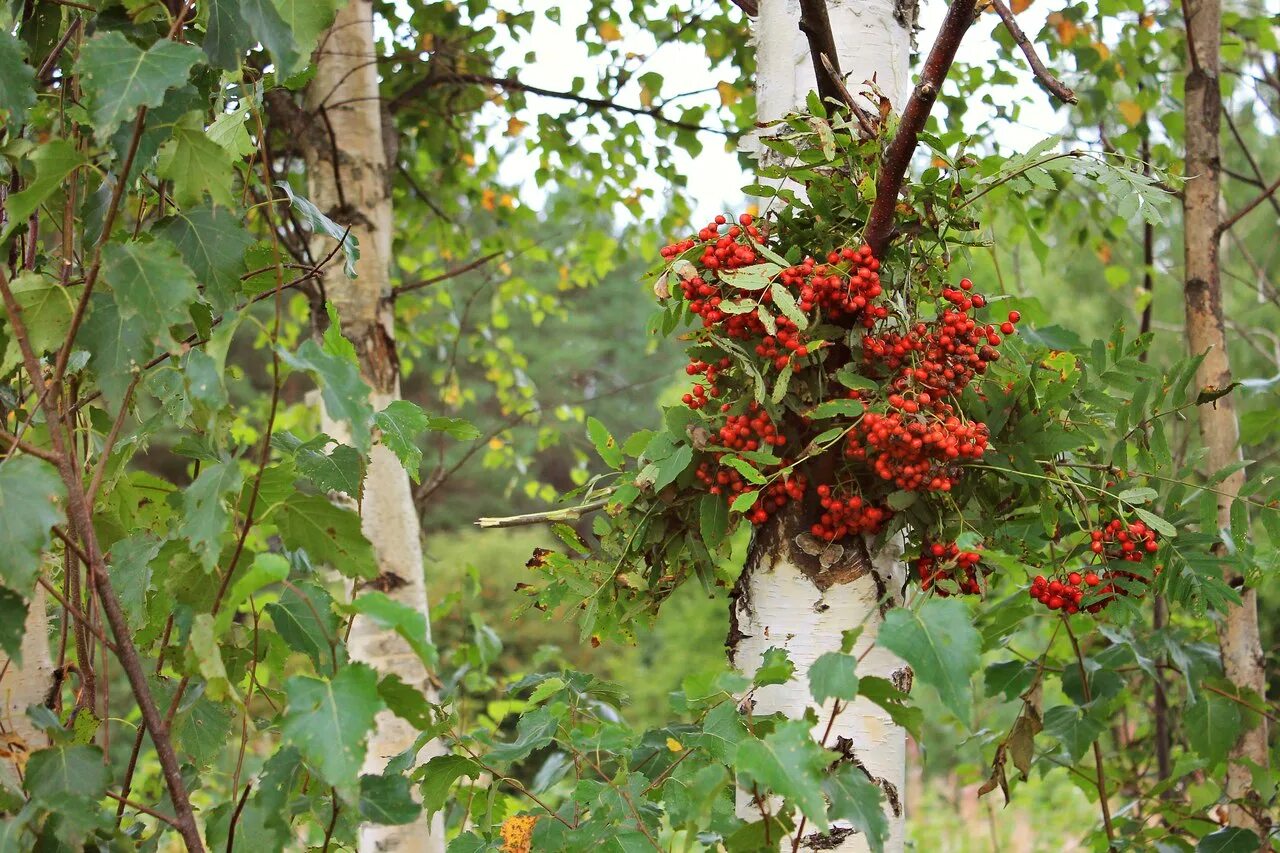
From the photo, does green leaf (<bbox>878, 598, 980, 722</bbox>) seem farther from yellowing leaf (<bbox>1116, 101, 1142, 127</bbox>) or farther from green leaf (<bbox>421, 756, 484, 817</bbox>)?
yellowing leaf (<bbox>1116, 101, 1142, 127</bbox>)

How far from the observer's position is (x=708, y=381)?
1267 mm

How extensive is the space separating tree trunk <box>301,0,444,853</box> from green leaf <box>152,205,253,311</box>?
1.12 meters

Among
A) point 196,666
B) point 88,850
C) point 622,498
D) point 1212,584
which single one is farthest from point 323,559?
point 1212,584

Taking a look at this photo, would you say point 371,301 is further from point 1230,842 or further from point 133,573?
point 1230,842

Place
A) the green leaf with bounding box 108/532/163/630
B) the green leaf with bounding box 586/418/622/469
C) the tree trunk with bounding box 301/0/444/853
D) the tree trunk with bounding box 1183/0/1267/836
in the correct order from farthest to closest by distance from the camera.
→ the tree trunk with bounding box 301/0/444/853, the tree trunk with bounding box 1183/0/1267/836, the green leaf with bounding box 586/418/622/469, the green leaf with bounding box 108/532/163/630

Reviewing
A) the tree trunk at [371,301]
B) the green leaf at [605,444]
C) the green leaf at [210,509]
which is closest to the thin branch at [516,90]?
the tree trunk at [371,301]

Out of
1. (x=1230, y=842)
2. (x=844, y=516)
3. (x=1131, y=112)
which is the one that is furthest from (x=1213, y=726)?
(x=1131, y=112)

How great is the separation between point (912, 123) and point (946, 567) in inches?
18.5

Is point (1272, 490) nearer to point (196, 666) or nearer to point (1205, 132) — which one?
point (1205, 132)

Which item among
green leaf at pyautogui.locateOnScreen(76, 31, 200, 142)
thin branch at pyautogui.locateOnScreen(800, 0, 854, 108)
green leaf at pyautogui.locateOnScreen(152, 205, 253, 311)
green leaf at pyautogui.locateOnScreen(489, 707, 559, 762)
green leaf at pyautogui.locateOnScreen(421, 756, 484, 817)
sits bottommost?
green leaf at pyautogui.locateOnScreen(421, 756, 484, 817)

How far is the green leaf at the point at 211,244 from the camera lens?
0.84 meters

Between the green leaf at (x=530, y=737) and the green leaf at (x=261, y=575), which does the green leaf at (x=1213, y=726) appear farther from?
the green leaf at (x=261, y=575)

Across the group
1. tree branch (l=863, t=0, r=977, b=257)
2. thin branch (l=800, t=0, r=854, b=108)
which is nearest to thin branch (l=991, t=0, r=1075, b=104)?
tree branch (l=863, t=0, r=977, b=257)

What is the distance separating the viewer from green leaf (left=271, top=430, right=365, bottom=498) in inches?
38.5
